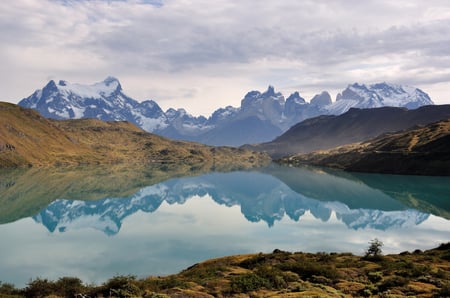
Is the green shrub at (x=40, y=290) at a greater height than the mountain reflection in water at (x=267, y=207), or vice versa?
the green shrub at (x=40, y=290)

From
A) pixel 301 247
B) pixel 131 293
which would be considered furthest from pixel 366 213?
pixel 131 293

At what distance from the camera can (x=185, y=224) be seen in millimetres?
106625

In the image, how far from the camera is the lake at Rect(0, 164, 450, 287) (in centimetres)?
6806

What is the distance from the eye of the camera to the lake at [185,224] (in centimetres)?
6806

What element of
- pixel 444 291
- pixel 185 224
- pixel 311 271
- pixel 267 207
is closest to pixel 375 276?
pixel 311 271

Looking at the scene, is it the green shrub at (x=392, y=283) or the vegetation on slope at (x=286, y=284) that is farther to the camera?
the green shrub at (x=392, y=283)

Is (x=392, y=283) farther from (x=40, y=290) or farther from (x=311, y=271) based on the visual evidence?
(x=40, y=290)

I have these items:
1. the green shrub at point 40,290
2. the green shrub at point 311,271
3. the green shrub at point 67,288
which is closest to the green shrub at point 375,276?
the green shrub at point 311,271

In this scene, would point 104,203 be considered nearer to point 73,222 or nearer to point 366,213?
point 73,222

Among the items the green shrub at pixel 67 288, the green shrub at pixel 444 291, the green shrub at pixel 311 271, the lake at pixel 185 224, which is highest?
the green shrub at pixel 67 288

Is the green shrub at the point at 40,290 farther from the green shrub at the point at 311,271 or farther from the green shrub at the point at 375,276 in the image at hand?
the green shrub at the point at 375,276

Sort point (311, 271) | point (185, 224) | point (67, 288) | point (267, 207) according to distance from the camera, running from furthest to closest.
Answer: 1. point (267, 207)
2. point (185, 224)
3. point (311, 271)
4. point (67, 288)

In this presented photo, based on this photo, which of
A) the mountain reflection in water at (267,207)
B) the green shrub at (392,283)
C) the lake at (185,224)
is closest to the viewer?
the green shrub at (392,283)

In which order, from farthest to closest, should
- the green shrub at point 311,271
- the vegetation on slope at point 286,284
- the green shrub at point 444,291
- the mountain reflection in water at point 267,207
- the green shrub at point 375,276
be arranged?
the mountain reflection in water at point 267,207, the green shrub at point 311,271, the green shrub at point 375,276, the vegetation on slope at point 286,284, the green shrub at point 444,291
